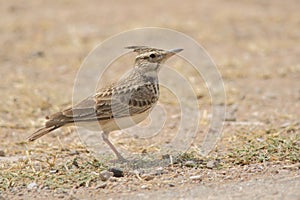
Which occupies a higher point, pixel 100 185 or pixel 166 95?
pixel 166 95

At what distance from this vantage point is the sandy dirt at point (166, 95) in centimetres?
536

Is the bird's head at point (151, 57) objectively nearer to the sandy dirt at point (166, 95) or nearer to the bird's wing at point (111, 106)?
the bird's wing at point (111, 106)

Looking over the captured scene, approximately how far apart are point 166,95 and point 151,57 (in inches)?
120

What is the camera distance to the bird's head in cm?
628

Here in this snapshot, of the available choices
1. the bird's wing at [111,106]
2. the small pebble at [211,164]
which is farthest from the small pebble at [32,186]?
the small pebble at [211,164]

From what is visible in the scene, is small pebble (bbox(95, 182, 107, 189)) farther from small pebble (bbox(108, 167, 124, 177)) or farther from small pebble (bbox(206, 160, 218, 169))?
small pebble (bbox(206, 160, 218, 169))

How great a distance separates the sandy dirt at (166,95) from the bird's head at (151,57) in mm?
964

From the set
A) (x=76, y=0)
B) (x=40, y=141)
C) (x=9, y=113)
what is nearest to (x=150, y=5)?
(x=76, y=0)

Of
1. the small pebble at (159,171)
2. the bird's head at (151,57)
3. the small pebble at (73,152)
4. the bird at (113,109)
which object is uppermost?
the bird's head at (151,57)

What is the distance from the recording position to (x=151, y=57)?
6309 millimetres

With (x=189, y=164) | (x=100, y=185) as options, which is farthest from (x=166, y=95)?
(x=100, y=185)

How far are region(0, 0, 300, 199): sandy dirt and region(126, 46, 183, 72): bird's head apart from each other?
96cm

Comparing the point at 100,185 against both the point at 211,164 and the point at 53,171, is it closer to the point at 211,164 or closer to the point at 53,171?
the point at 53,171

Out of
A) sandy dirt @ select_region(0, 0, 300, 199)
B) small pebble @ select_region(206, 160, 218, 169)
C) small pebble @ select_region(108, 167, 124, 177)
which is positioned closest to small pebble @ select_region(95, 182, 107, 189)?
sandy dirt @ select_region(0, 0, 300, 199)
